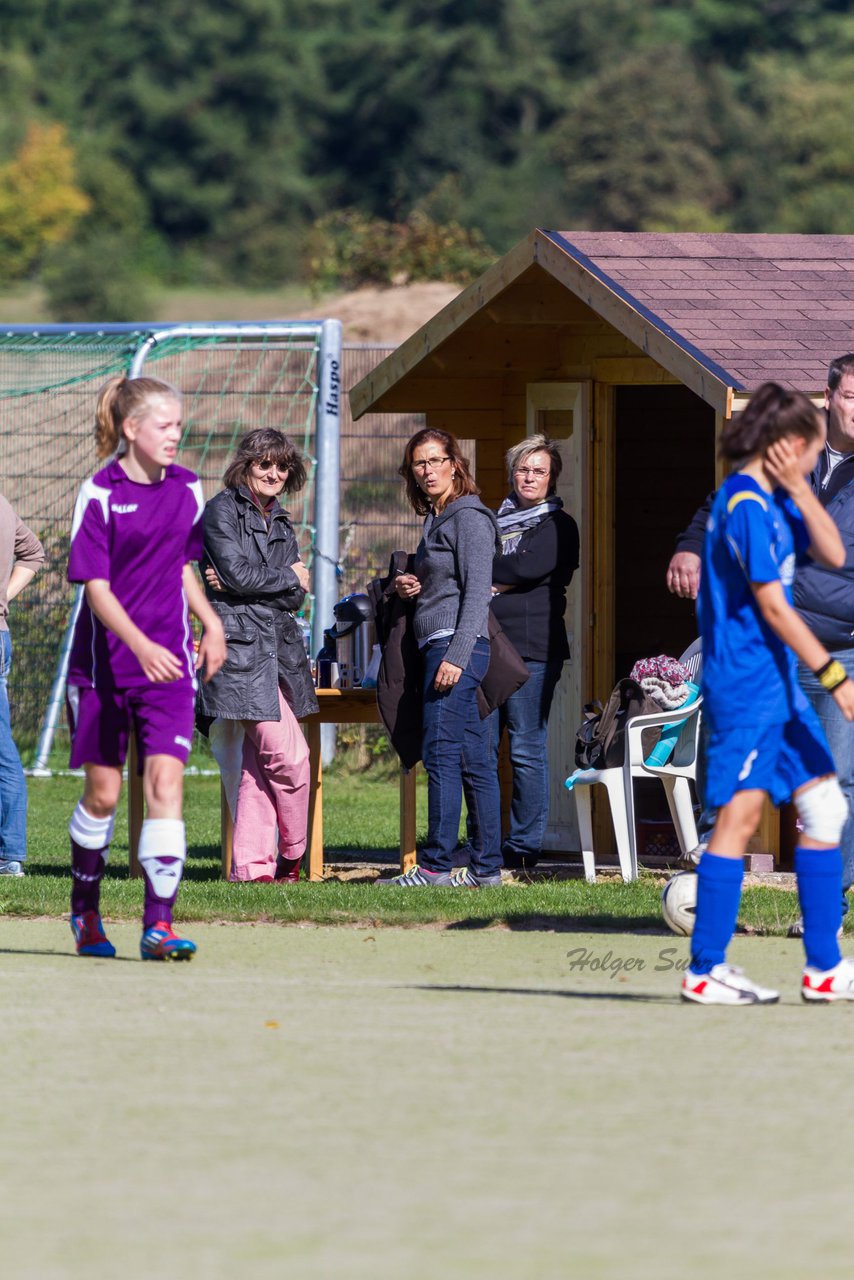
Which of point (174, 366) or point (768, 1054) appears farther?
point (174, 366)

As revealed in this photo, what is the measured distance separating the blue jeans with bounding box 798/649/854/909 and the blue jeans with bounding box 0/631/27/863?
395 centimetres

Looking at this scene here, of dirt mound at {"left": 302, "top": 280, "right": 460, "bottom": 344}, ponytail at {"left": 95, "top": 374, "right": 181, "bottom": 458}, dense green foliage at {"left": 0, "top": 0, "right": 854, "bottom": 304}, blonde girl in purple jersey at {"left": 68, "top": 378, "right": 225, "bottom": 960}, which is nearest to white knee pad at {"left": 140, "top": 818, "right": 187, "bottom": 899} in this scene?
blonde girl in purple jersey at {"left": 68, "top": 378, "right": 225, "bottom": 960}

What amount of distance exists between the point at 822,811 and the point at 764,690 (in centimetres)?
39

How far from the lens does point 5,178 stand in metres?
69.4

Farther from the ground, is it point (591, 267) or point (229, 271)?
point (229, 271)

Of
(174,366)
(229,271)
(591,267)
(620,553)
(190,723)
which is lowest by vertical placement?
(190,723)

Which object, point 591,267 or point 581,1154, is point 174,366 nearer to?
point 591,267

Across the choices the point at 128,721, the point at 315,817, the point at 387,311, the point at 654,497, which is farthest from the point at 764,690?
the point at 387,311

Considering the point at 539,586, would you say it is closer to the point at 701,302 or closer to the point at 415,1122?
the point at 701,302

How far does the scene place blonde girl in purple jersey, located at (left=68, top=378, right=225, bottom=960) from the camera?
22.2 ft

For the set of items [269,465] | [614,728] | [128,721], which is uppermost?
[269,465]

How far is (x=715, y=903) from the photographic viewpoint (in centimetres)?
613

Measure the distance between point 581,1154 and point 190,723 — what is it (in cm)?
270

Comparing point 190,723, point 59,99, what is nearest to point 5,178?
point 59,99
